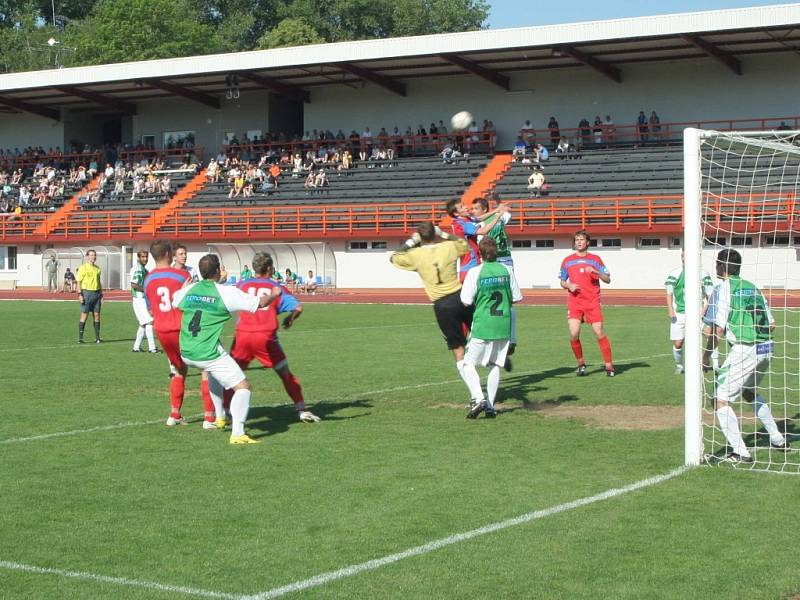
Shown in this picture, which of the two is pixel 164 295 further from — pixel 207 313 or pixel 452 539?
pixel 452 539

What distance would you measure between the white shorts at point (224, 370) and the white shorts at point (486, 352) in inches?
101

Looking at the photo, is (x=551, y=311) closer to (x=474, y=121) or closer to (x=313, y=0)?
(x=474, y=121)

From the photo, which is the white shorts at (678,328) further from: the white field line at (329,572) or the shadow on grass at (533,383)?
the white field line at (329,572)

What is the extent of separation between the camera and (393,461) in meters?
9.18

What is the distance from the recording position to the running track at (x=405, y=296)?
3466 cm

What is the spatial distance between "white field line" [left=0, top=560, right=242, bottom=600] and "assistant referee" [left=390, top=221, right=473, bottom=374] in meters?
6.14

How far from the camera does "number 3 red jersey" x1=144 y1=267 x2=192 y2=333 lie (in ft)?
37.3

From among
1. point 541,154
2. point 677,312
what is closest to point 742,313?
point 677,312

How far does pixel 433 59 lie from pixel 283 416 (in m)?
36.9

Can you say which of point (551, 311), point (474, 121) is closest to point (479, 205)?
point (551, 311)

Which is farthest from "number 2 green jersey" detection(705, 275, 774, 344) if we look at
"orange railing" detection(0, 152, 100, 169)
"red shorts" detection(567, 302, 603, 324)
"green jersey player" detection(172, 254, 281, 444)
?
"orange railing" detection(0, 152, 100, 169)

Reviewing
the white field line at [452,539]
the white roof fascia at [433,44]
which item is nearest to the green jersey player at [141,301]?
the white field line at [452,539]

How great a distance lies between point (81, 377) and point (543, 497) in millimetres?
9628

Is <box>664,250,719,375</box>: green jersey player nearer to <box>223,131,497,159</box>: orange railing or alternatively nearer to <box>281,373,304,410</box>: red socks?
<box>281,373,304,410</box>: red socks
